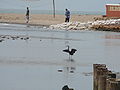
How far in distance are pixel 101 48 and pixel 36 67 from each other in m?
8.52

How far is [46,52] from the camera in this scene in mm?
21359

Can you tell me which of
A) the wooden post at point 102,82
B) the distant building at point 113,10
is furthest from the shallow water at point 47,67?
the distant building at point 113,10

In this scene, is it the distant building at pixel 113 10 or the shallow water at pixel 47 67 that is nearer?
the shallow water at pixel 47 67

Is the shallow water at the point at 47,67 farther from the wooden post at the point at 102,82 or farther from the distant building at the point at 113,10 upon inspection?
the distant building at the point at 113,10

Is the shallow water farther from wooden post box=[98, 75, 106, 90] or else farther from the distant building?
the distant building

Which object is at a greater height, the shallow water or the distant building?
the distant building

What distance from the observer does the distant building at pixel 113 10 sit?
46912mm

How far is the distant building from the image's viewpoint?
46.9m

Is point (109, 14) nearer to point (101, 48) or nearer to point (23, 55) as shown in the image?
point (101, 48)

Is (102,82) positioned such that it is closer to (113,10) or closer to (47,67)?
(47,67)

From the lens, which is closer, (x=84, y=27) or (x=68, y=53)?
(x=68, y=53)

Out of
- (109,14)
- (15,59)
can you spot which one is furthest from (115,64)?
(109,14)

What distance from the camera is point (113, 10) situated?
47500 millimetres

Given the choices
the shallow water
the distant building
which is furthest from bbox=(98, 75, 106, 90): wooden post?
the distant building
